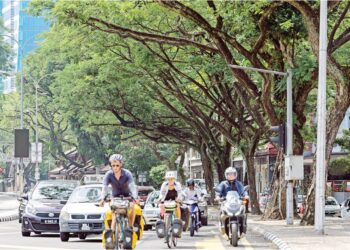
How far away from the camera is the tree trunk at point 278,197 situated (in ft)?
118

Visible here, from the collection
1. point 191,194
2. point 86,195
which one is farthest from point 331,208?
point 86,195

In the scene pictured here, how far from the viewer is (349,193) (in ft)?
206

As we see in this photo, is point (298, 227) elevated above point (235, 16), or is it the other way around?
point (235, 16)

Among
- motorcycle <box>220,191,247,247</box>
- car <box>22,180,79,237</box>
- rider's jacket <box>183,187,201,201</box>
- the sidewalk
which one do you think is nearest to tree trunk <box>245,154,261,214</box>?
the sidewalk

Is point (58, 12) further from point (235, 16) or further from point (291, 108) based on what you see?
point (291, 108)

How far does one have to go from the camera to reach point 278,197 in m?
36.3

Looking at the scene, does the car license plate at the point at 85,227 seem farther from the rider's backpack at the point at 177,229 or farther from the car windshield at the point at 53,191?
the car windshield at the point at 53,191

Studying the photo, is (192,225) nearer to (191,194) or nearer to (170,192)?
(191,194)

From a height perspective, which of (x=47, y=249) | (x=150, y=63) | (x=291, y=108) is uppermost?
(x=150, y=63)

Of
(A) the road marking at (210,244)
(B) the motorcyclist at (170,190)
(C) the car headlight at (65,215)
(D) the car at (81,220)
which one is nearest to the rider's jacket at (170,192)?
(B) the motorcyclist at (170,190)

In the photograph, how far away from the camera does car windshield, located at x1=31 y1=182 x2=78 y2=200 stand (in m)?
29.0

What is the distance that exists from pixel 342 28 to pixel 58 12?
1191 centimetres

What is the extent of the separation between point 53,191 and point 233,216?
→ 343 inches

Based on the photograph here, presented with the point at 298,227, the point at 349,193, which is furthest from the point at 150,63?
the point at 349,193
